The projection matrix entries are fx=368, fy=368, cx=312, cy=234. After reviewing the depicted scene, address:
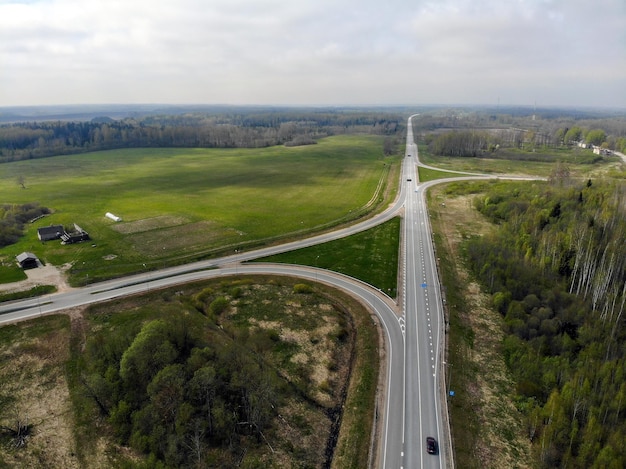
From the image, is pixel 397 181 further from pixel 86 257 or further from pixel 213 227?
pixel 86 257

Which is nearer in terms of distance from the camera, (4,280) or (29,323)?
(29,323)

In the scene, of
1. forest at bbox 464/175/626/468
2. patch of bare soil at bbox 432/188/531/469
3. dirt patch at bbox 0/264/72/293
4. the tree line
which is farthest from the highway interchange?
the tree line

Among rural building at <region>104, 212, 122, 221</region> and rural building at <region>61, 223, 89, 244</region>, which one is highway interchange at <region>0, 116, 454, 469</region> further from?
rural building at <region>104, 212, 122, 221</region>

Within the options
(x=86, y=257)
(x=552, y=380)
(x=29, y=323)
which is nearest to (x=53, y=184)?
(x=86, y=257)

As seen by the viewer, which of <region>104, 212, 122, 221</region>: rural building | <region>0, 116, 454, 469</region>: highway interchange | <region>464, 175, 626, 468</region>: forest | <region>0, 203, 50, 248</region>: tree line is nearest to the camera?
<region>464, 175, 626, 468</region>: forest

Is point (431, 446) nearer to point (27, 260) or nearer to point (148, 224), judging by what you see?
point (27, 260)

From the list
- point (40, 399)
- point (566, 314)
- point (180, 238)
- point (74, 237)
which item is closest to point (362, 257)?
point (566, 314)
